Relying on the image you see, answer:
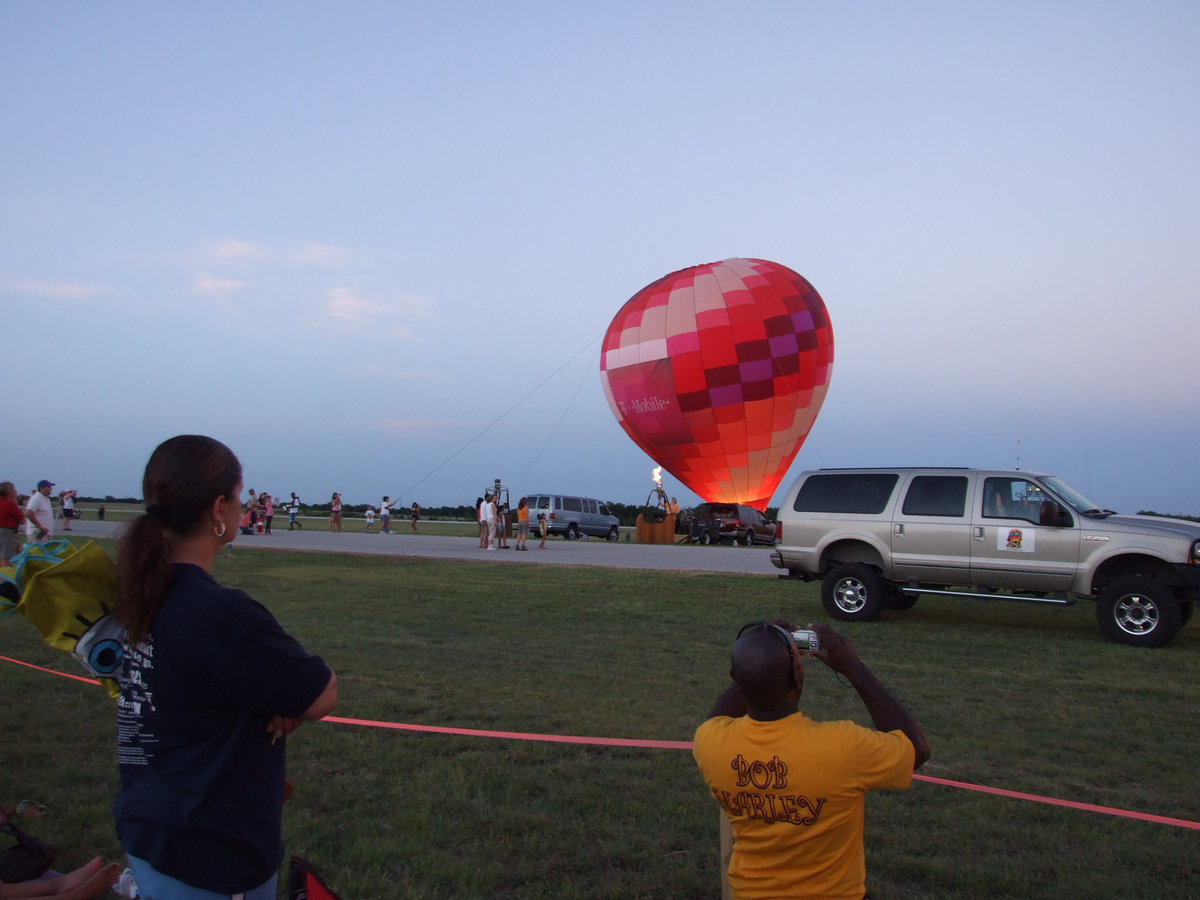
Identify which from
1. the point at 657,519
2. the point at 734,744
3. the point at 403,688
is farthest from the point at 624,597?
the point at 657,519

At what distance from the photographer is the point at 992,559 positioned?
11.6 metres

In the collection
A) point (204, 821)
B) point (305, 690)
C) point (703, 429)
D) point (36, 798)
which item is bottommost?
point (36, 798)

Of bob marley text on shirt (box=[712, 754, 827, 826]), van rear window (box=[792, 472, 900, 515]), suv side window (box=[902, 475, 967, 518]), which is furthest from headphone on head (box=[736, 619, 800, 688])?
van rear window (box=[792, 472, 900, 515])

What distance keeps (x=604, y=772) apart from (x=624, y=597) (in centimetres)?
936

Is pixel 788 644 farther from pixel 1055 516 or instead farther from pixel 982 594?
pixel 982 594

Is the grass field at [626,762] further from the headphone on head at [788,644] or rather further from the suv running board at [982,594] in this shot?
the headphone on head at [788,644]

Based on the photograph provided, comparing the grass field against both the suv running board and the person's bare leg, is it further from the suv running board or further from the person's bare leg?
the person's bare leg

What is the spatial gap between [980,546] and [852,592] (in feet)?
5.56

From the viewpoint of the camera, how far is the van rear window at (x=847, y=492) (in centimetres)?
1256

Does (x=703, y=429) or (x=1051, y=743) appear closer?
(x=1051, y=743)

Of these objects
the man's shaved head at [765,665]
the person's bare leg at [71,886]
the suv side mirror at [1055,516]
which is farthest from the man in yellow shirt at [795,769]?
the suv side mirror at [1055,516]

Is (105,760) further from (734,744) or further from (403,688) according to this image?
(734,744)

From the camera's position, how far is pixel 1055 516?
441 inches

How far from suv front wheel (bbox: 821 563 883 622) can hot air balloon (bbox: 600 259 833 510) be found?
11.2m
